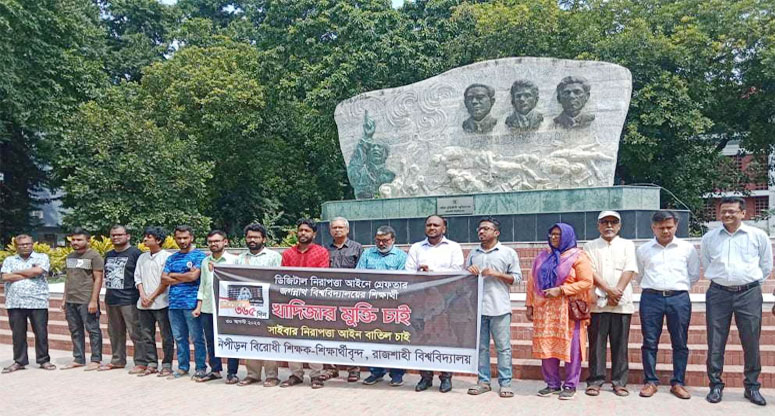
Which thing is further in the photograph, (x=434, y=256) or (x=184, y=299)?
(x=184, y=299)

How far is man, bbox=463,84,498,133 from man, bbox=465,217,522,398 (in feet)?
25.9

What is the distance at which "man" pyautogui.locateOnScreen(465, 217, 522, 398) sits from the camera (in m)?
5.27

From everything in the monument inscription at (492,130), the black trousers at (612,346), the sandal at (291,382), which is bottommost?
the sandal at (291,382)

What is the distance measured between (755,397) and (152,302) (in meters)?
5.11

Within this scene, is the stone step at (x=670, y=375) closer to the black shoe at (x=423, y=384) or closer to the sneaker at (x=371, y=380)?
the black shoe at (x=423, y=384)

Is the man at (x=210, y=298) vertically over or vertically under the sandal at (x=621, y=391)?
over

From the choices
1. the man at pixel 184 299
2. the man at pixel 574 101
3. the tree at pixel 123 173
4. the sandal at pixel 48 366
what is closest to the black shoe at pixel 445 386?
the man at pixel 184 299

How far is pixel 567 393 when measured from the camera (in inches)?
200

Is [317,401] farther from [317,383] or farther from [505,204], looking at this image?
[505,204]

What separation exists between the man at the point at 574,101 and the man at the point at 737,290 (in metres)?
7.40

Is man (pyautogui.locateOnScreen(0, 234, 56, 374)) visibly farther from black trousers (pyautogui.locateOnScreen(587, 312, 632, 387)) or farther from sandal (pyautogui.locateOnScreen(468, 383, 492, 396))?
black trousers (pyautogui.locateOnScreen(587, 312, 632, 387))

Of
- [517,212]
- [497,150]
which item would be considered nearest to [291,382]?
[517,212]

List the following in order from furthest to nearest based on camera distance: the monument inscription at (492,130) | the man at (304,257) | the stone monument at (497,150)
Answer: the monument inscription at (492,130)
the stone monument at (497,150)
the man at (304,257)

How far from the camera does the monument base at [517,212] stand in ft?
36.2
